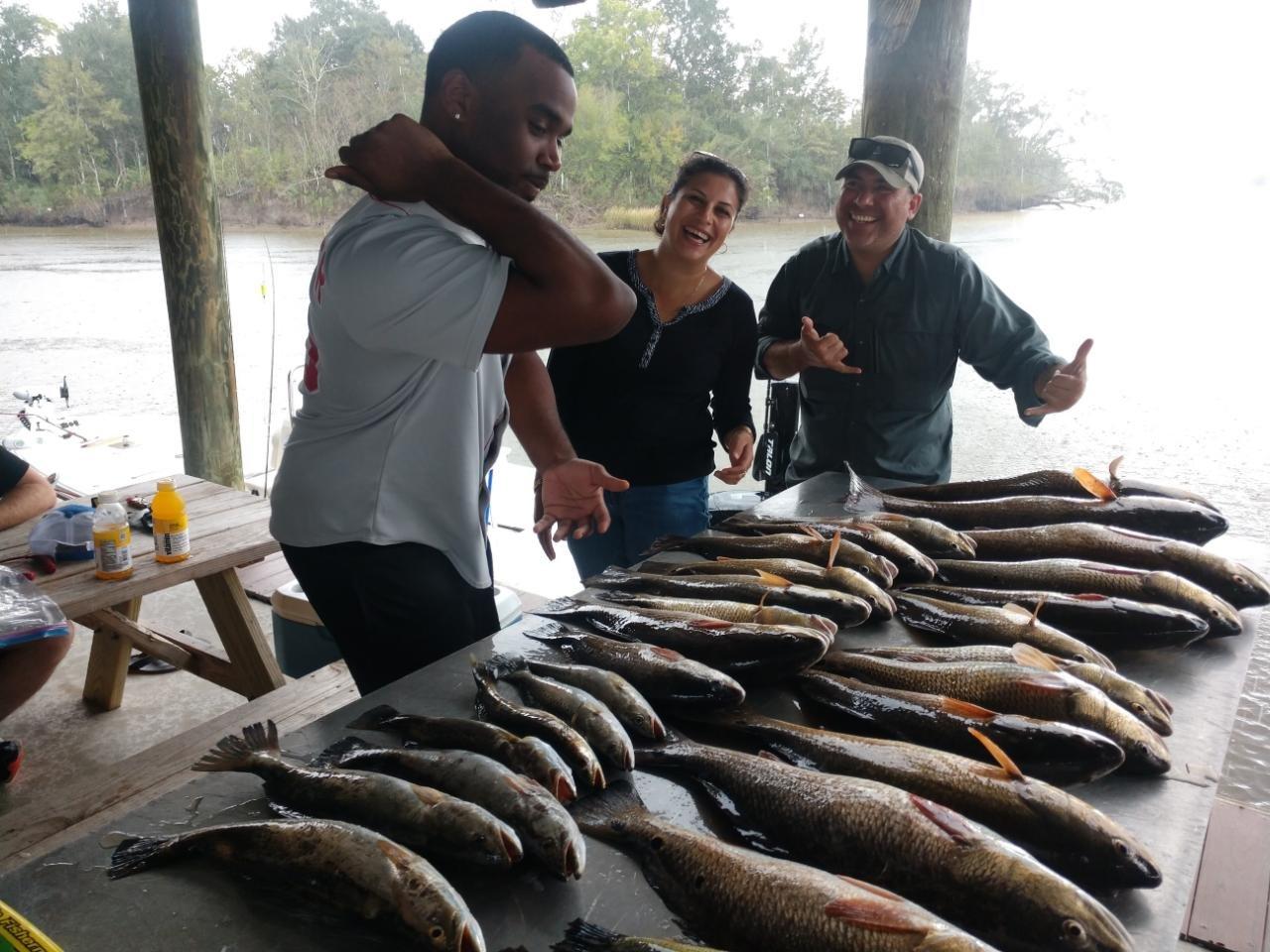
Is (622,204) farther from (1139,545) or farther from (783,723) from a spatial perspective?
(783,723)

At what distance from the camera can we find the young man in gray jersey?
1.58m

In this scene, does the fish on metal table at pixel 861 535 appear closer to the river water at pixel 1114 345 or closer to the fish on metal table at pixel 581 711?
the fish on metal table at pixel 581 711

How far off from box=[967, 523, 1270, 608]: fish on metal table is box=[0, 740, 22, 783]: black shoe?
Answer: 12.8 feet

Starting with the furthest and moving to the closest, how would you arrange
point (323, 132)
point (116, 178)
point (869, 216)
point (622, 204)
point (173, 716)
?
1. point (116, 178)
2. point (323, 132)
3. point (622, 204)
4. point (173, 716)
5. point (869, 216)

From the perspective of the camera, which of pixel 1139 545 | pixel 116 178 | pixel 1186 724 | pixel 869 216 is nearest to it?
pixel 1186 724

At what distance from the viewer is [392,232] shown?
1.60 m

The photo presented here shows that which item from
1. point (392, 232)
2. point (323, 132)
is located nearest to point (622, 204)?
point (323, 132)

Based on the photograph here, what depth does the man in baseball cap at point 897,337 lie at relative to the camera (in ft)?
11.7

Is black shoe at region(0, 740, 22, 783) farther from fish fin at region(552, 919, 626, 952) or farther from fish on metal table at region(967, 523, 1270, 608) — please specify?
fish on metal table at region(967, 523, 1270, 608)

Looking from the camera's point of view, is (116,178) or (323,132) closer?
(323,132)

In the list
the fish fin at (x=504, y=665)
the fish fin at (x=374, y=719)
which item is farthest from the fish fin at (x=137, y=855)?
the fish fin at (x=504, y=665)

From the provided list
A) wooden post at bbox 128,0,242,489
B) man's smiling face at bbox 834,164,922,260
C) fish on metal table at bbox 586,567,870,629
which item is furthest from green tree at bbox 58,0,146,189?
fish on metal table at bbox 586,567,870,629

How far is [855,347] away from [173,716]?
3.73 metres

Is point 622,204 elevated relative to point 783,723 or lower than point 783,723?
elevated
